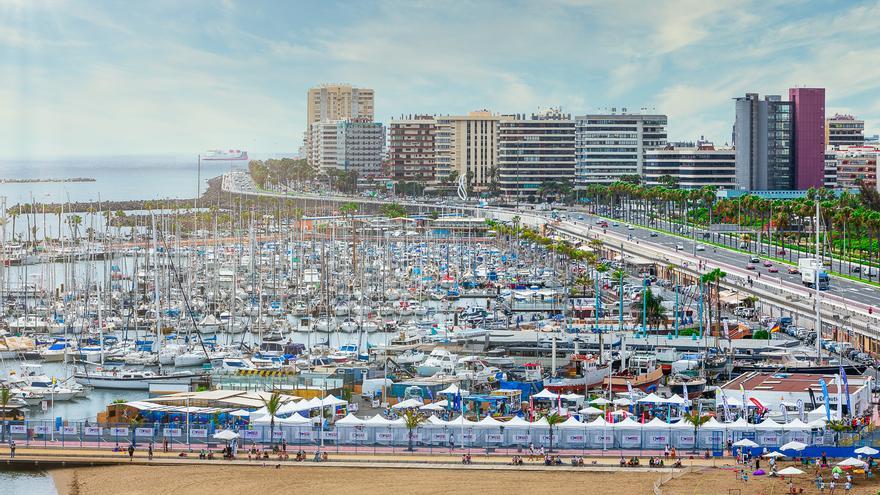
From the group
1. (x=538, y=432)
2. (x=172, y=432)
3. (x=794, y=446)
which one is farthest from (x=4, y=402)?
(x=794, y=446)

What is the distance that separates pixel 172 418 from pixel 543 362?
55.5 feet

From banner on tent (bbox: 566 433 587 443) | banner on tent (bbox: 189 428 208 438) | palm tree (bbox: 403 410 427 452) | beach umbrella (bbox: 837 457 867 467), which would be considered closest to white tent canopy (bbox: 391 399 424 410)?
palm tree (bbox: 403 410 427 452)

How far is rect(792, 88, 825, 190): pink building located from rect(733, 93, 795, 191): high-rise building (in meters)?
0.94

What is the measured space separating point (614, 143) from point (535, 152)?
11.2 m

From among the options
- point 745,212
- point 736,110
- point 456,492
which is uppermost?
point 736,110

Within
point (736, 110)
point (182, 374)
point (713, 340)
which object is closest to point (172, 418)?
point (182, 374)

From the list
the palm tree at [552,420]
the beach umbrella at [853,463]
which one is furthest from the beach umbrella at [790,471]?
the palm tree at [552,420]

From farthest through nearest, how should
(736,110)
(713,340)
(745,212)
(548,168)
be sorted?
(548,168)
(736,110)
(745,212)
(713,340)

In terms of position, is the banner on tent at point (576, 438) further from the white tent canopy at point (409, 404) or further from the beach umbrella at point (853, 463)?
the beach umbrella at point (853, 463)

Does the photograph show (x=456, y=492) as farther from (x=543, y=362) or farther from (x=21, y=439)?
(x=543, y=362)

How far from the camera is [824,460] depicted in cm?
3475

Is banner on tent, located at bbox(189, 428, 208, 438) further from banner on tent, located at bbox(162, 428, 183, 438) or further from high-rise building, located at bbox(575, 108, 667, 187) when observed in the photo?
high-rise building, located at bbox(575, 108, 667, 187)

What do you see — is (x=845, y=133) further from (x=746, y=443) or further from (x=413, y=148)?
(x=746, y=443)

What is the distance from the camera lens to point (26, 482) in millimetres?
35656
